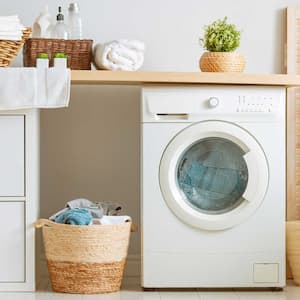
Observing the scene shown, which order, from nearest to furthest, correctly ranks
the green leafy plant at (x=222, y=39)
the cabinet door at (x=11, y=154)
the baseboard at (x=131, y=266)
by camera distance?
the cabinet door at (x=11, y=154), the green leafy plant at (x=222, y=39), the baseboard at (x=131, y=266)

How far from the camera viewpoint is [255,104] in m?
3.44

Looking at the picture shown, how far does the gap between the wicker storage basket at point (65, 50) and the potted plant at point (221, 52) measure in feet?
1.64

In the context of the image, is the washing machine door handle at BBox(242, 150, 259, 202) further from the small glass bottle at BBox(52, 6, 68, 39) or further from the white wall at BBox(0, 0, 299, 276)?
the small glass bottle at BBox(52, 6, 68, 39)

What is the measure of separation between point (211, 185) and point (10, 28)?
105cm

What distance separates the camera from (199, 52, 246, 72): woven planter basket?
3.48 meters

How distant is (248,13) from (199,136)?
859 mm

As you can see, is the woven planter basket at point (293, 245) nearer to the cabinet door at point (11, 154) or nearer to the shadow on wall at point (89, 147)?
the shadow on wall at point (89, 147)

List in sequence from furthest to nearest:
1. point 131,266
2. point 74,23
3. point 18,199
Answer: point 131,266 → point 74,23 → point 18,199

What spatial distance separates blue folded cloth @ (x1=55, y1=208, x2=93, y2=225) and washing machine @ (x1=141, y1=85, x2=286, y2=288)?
236mm

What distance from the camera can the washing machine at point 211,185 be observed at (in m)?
3.42

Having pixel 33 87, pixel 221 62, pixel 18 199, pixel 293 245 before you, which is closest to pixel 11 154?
pixel 18 199

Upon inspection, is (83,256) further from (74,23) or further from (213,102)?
(74,23)

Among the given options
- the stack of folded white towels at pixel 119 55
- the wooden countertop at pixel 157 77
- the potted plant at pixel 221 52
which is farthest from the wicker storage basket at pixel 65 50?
the potted plant at pixel 221 52

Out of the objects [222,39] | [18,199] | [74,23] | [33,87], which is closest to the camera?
[33,87]
